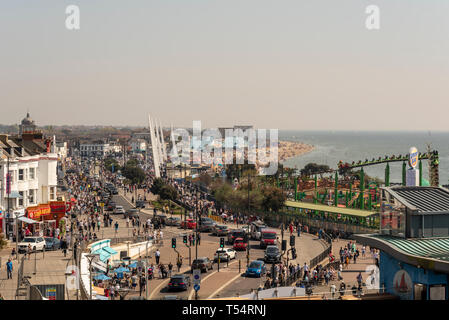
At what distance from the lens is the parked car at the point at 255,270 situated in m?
32.0

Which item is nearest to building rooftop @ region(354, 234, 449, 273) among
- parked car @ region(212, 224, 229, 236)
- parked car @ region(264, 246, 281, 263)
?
parked car @ region(264, 246, 281, 263)

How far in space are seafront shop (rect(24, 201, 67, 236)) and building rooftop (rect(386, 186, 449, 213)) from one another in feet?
94.5

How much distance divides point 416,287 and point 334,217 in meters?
36.2

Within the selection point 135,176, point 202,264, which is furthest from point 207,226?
point 135,176

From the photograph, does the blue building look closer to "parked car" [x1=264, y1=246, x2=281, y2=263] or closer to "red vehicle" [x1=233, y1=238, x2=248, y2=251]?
"parked car" [x1=264, y1=246, x2=281, y2=263]

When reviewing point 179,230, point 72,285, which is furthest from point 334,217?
point 72,285

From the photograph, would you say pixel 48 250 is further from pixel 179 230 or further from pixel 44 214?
pixel 179 230

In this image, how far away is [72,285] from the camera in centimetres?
2422

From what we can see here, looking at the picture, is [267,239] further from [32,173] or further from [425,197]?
[425,197]

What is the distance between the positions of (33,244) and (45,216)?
40.2ft

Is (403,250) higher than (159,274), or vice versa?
(403,250)

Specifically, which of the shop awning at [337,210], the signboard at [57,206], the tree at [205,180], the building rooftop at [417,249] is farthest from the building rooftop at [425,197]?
the tree at [205,180]

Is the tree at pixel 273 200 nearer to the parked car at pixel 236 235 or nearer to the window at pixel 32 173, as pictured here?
the parked car at pixel 236 235
